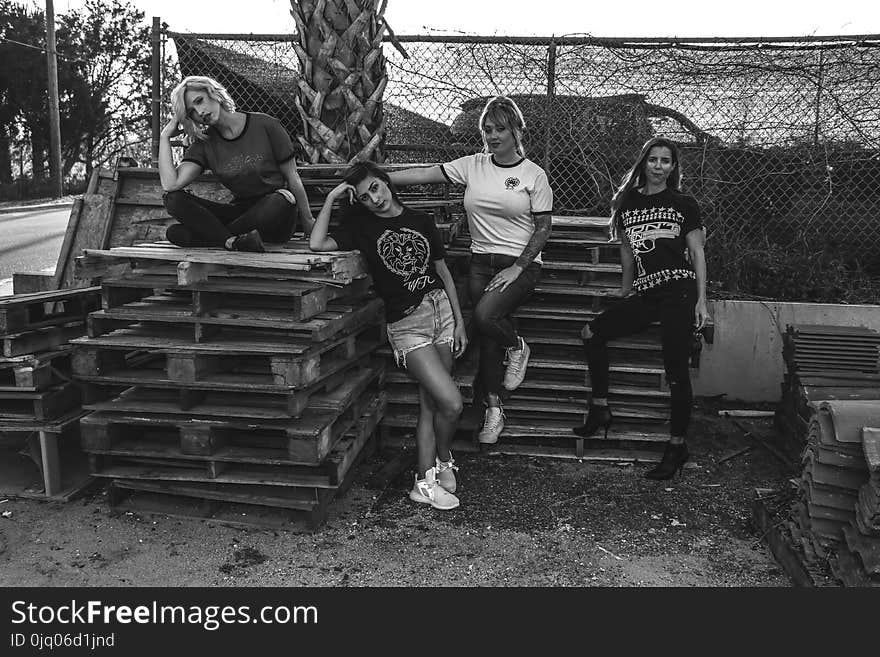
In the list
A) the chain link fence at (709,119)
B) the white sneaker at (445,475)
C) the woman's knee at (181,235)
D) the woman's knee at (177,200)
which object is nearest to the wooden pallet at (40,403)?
the woman's knee at (181,235)

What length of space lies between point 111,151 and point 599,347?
108 ft

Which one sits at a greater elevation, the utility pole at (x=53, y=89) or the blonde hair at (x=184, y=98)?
the utility pole at (x=53, y=89)

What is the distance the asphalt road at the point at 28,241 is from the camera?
11.1 m

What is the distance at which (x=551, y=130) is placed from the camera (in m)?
6.88

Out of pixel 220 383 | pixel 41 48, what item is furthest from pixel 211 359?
pixel 41 48

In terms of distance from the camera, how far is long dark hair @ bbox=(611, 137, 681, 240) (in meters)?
4.86

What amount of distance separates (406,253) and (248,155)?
129 cm

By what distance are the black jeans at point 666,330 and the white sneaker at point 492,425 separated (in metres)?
0.71

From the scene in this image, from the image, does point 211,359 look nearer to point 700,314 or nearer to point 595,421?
point 595,421

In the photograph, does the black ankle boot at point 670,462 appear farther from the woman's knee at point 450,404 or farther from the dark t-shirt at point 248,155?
the dark t-shirt at point 248,155

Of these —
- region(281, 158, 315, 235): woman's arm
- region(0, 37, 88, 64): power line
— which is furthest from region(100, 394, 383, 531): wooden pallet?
region(0, 37, 88, 64): power line

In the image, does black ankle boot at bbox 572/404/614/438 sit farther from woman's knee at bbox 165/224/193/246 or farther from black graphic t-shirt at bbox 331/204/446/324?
woman's knee at bbox 165/224/193/246

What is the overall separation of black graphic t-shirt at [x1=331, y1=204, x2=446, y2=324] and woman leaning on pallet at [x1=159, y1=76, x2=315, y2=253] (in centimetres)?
57

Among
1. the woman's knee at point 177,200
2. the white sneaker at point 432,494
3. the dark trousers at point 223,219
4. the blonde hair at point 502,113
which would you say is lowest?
the white sneaker at point 432,494
